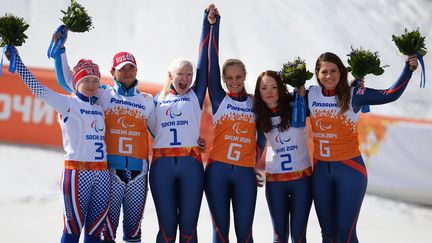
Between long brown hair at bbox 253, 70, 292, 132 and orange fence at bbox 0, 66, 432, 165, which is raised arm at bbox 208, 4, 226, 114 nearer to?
long brown hair at bbox 253, 70, 292, 132

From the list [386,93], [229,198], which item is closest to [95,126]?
[229,198]

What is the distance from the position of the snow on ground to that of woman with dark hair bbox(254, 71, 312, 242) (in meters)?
1.86

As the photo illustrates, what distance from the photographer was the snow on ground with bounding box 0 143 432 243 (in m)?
6.42

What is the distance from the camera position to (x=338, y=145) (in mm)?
4559

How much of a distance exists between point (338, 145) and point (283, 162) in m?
0.42

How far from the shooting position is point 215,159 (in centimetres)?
462

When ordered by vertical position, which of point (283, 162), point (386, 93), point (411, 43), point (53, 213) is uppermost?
point (411, 43)

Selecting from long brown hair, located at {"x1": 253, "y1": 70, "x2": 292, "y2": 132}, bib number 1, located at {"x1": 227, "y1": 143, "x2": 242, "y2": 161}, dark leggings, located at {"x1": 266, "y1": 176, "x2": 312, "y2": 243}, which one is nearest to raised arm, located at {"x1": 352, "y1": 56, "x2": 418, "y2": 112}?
long brown hair, located at {"x1": 253, "y1": 70, "x2": 292, "y2": 132}

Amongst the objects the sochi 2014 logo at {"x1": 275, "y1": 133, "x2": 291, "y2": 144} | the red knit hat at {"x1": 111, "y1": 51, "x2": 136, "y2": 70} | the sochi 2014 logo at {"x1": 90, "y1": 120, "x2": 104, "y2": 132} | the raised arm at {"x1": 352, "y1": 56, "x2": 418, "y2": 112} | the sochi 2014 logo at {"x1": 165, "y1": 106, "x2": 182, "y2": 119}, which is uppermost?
the red knit hat at {"x1": 111, "y1": 51, "x2": 136, "y2": 70}

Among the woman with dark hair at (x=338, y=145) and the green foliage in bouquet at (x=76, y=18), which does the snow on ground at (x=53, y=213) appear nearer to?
the woman with dark hair at (x=338, y=145)

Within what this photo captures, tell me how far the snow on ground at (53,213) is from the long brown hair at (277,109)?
207 cm

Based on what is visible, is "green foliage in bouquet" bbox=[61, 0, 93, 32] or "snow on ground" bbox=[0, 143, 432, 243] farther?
"snow on ground" bbox=[0, 143, 432, 243]

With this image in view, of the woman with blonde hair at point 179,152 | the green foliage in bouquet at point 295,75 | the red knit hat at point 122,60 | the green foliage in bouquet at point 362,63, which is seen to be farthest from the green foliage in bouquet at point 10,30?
the green foliage in bouquet at point 362,63

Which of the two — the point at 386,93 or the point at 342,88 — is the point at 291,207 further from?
the point at 386,93
